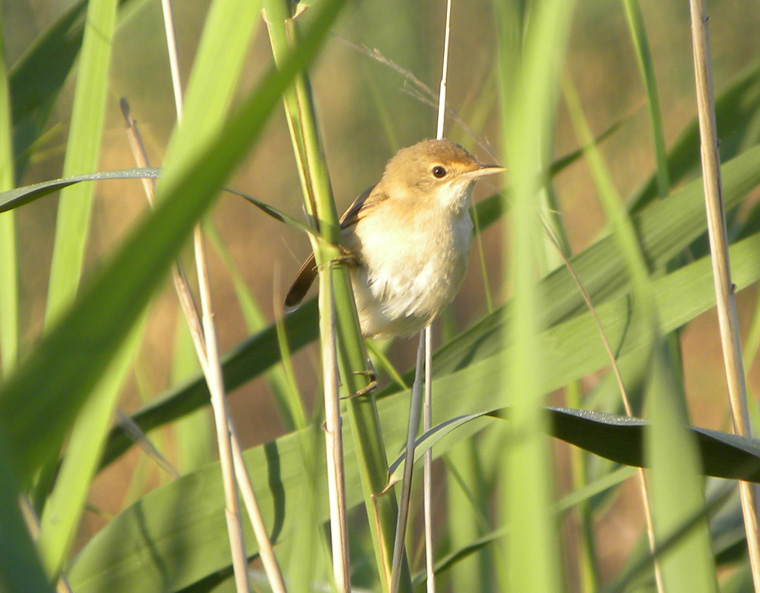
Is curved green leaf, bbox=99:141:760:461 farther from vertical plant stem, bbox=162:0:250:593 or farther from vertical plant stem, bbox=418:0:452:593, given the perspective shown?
vertical plant stem, bbox=162:0:250:593

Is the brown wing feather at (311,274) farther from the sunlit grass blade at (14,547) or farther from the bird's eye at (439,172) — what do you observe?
the sunlit grass blade at (14,547)

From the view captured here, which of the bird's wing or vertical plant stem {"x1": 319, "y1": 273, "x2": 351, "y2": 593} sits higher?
the bird's wing

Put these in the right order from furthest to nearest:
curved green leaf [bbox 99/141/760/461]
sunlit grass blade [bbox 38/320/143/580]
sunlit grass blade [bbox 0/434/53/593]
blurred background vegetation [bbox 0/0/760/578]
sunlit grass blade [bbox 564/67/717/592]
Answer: blurred background vegetation [bbox 0/0/760/578]
curved green leaf [bbox 99/141/760/461]
sunlit grass blade [bbox 38/320/143/580]
sunlit grass blade [bbox 564/67/717/592]
sunlit grass blade [bbox 0/434/53/593]

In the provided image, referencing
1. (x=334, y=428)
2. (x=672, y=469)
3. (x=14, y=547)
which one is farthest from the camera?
(x=334, y=428)

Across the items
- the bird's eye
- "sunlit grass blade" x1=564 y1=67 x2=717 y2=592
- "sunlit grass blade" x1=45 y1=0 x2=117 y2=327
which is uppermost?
the bird's eye

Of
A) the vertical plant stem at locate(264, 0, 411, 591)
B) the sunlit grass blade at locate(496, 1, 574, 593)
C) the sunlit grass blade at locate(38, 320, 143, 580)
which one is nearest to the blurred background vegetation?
the vertical plant stem at locate(264, 0, 411, 591)

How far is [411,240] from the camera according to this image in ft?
6.07

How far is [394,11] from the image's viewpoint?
227 centimetres

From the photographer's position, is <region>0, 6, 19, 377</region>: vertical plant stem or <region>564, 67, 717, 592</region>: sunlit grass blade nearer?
<region>564, 67, 717, 592</region>: sunlit grass blade

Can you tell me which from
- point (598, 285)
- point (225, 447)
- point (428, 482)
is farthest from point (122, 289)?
point (598, 285)

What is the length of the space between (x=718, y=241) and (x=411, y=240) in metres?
0.79

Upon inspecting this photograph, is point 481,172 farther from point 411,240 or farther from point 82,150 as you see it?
point 82,150

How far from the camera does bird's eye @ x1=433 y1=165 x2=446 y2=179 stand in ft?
6.43

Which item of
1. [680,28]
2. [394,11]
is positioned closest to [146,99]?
[680,28]
